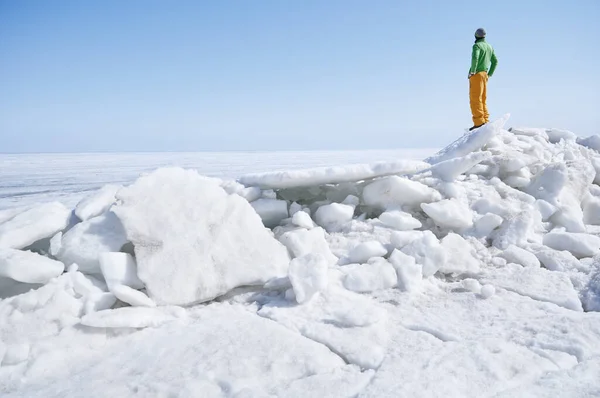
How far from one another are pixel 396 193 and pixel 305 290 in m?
1.27

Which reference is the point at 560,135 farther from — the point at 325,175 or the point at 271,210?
the point at 271,210

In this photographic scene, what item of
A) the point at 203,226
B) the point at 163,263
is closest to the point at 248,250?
the point at 203,226

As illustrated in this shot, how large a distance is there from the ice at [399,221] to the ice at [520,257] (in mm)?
543

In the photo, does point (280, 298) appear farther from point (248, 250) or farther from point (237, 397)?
point (237, 397)

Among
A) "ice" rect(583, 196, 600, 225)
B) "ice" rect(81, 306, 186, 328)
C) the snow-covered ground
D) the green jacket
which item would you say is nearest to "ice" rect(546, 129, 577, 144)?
the green jacket

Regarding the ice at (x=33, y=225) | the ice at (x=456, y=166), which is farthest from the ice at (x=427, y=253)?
the ice at (x=33, y=225)

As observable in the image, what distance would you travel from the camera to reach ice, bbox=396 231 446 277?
205 cm

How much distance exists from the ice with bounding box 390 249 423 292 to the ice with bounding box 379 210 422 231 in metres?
0.44

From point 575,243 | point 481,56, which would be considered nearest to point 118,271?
point 575,243

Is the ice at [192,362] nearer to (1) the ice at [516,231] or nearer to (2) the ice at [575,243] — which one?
(1) the ice at [516,231]

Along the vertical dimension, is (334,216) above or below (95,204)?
below

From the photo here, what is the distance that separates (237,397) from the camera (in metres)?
1.20

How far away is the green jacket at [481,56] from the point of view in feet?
15.9

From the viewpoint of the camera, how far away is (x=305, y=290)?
1.79m
